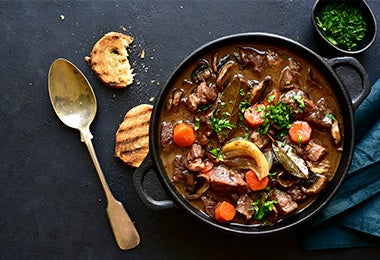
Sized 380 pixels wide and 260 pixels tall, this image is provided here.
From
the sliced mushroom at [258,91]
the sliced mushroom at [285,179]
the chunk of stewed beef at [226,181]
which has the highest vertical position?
the sliced mushroom at [258,91]

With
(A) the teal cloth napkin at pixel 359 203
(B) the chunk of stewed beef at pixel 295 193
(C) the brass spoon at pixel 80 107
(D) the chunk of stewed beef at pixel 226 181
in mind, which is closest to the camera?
(D) the chunk of stewed beef at pixel 226 181

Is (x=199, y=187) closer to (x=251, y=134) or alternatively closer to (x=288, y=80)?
(x=251, y=134)

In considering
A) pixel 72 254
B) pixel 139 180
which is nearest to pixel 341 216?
pixel 139 180

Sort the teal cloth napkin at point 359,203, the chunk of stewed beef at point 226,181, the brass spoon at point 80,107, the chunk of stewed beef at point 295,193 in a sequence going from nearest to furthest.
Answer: the chunk of stewed beef at point 226,181 < the chunk of stewed beef at point 295,193 < the teal cloth napkin at point 359,203 < the brass spoon at point 80,107

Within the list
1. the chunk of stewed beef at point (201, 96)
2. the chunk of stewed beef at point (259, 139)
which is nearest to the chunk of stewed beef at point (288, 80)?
the chunk of stewed beef at point (259, 139)

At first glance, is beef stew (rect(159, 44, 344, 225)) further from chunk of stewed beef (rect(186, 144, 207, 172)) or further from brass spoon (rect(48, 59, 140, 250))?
brass spoon (rect(48, 59, 140, 250))

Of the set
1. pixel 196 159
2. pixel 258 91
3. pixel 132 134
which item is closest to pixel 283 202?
pixel 196 159

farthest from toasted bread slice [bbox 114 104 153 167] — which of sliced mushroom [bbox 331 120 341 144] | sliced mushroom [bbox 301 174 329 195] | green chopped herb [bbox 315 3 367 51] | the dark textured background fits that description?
green chopped herb [bbox 315 3 367 51]

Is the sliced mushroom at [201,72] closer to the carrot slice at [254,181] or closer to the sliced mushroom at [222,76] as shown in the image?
the sliced mushroom at [222,76]
